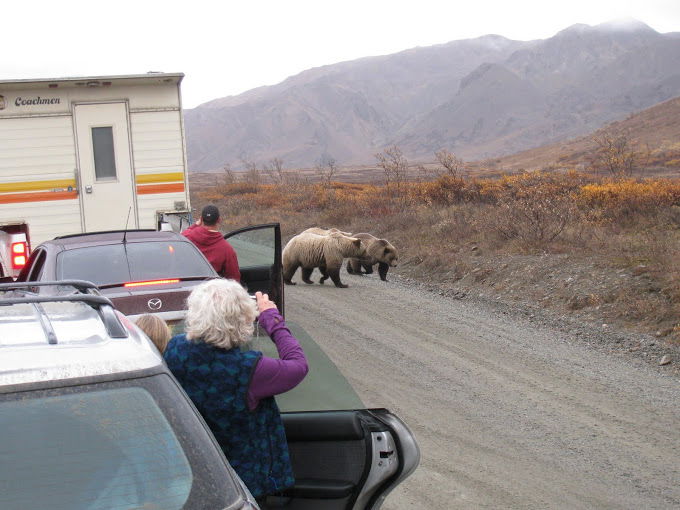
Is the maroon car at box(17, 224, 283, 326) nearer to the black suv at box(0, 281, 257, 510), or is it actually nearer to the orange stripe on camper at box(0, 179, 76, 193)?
the black suv at box(0, 281, 257, 510)

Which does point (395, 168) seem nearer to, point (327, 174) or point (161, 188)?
point (161, 188)

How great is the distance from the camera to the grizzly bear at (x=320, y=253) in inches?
551

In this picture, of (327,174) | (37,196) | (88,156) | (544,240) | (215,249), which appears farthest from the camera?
(327,174)

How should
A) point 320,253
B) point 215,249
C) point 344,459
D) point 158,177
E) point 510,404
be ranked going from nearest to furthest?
1. point 344,459
2. point 510,404
3. point 215,249
4. point 158,177
5. point 320,253

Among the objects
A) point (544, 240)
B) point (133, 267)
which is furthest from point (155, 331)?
point (544, 240)

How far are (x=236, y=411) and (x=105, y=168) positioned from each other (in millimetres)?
8270

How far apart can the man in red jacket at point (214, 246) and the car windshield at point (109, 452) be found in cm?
489

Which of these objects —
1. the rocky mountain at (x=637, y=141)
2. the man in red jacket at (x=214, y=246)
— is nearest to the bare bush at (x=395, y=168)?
the man in red jacket at (x=214, y=246)

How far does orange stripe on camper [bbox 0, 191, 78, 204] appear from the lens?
1049 centimetres

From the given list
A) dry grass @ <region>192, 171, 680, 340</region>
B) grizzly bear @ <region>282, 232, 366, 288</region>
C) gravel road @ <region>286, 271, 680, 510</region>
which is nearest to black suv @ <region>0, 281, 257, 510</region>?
gravel road @ <region>286, 271, 680, 510</region>

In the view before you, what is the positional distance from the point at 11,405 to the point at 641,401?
6.12 m

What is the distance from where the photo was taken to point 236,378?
3.33 metres

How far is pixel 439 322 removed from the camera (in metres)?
10.6

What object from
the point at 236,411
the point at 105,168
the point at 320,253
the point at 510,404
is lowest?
the point at 510,404
